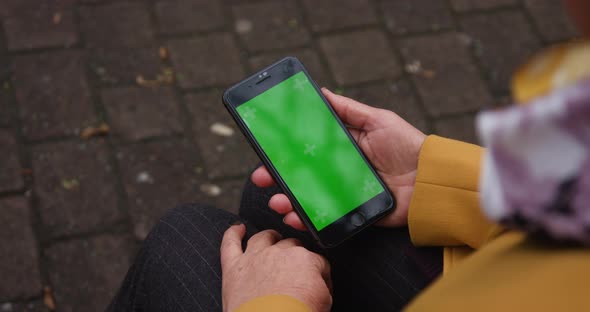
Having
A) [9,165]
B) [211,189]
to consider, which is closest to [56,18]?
[9,165]

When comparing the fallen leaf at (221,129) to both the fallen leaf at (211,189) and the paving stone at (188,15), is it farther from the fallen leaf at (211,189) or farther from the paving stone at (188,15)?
the paving stone at (188,15)

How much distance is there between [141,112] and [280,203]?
1247 mm

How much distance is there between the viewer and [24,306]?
2168mm

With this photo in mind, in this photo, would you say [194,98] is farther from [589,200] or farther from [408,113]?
[589,200]

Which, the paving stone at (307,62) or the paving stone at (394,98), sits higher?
the paving stone at (307,62)

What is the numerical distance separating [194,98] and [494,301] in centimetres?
199

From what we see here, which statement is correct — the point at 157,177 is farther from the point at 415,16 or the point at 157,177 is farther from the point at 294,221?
the point at 415,16

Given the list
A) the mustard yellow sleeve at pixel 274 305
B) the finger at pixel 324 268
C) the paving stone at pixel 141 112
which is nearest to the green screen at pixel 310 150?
the finger at pixel 324 268

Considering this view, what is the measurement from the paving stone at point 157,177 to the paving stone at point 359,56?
27.9 inches

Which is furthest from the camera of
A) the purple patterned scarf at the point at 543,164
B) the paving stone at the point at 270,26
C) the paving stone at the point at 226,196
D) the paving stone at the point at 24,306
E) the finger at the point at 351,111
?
the paving stone at the point at 270,26

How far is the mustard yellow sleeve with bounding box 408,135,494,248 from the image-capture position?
133cm

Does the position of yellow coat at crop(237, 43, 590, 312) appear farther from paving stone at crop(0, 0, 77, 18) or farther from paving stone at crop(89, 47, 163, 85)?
paving stone at crop(0, 0, 77, 18)

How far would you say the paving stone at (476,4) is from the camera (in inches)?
119

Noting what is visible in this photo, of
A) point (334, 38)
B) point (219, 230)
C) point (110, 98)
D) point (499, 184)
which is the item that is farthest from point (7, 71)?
point (499, 184)
